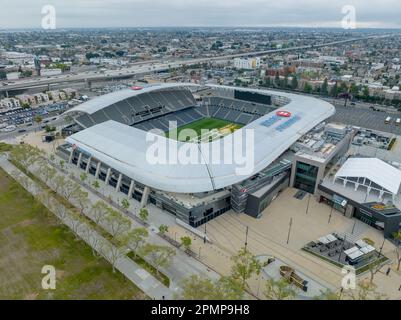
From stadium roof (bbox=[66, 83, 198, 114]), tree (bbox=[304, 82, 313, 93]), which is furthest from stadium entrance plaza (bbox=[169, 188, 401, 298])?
tree (bbox=[304, 82, 313, 93])

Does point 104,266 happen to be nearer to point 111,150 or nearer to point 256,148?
point 111,150

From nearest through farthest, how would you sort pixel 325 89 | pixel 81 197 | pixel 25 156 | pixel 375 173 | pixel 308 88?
1. pixel 81 197
2. pixel 375 173
3. pixel 25 156
4. pixel 325 89
5. pixel 308 88

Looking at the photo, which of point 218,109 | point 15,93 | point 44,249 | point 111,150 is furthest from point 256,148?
point 15,93

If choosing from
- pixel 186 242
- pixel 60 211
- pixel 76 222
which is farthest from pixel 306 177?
pixel 60 211

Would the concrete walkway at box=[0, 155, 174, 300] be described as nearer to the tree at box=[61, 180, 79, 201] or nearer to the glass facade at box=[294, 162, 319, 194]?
the tree at box=[61, 180, 79, 201]

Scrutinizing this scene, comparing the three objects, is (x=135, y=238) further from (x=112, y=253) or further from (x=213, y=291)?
(x=213, y=291)

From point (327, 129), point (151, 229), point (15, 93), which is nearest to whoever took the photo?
point (151, 229)
